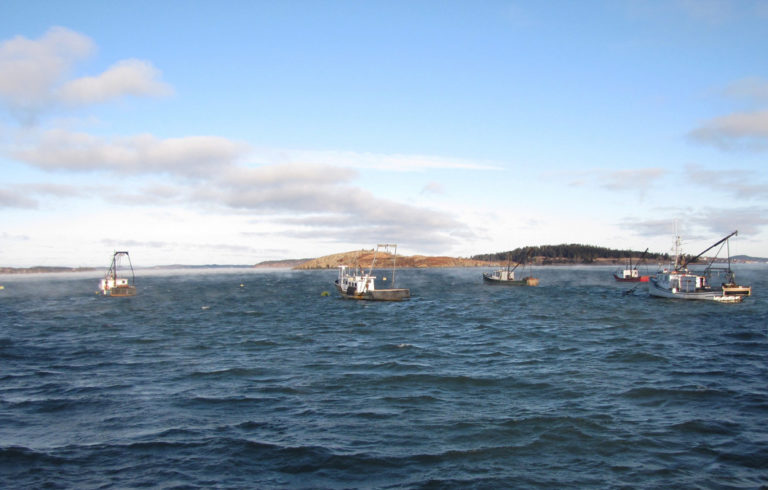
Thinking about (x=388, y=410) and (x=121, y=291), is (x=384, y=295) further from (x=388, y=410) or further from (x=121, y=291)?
(x=388, y=410)

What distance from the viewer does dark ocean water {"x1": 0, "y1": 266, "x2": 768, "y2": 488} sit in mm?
14609

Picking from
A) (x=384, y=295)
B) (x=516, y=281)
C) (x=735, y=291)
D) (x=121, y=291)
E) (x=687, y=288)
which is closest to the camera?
(x=735, y=291)

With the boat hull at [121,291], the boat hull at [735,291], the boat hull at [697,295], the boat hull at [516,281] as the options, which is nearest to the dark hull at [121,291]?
the boat hull at [121,291]

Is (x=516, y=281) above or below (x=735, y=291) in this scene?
below

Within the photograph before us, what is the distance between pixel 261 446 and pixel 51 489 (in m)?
5.73

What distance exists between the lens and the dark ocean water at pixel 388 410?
1461cm

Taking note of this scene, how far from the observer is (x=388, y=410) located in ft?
67.3

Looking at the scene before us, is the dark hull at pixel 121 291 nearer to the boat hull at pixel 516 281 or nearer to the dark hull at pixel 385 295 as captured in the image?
the dark hull at pixel 385 295

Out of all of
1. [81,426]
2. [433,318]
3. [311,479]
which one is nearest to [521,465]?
[311,479]

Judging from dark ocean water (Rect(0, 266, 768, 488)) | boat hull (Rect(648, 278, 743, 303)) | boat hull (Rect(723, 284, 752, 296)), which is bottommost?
dark ocean water (Rect(0, 266, 768, 488))

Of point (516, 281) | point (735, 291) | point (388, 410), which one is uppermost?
point (735, 291)

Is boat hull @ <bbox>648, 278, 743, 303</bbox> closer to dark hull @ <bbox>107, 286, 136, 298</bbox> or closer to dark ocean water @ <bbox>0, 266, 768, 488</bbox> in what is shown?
dark ocean water @ <bbox>0, 266, 768, 488</bbox>

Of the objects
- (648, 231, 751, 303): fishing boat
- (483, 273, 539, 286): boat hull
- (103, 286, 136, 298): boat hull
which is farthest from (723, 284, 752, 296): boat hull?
(103, 286, 136, 298): boat hull

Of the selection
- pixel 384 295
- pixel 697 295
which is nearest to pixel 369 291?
pixel 384 295
